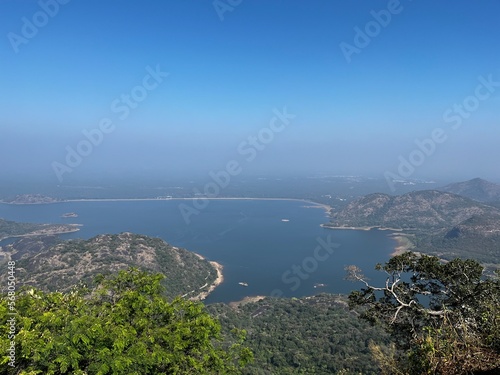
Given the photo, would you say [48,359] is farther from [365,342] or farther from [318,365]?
[365,342]

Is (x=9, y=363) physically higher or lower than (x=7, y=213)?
lower

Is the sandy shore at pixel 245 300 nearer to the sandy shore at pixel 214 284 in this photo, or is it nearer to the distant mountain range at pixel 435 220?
the sandy shore at pixel 214 284

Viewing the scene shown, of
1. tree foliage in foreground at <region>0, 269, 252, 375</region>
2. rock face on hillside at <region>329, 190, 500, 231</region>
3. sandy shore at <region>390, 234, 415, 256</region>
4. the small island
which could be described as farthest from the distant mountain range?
the small island

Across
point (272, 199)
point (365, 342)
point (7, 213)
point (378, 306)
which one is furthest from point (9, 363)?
point (272, 199)

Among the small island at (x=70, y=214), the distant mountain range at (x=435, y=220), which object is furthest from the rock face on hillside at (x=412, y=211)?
the small island at (x=70, y=214)

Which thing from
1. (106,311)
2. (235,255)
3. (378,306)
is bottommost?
(235,255)

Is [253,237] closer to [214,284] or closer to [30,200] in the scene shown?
[214,284]
